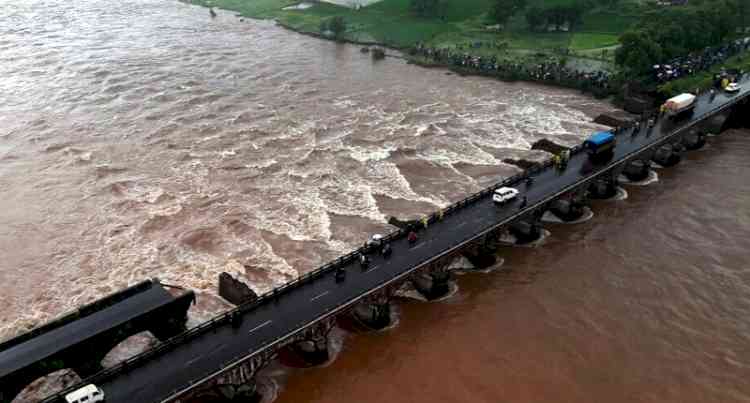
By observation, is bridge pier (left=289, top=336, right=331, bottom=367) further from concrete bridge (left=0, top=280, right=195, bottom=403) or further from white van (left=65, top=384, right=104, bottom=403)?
white van (left=65, top=384, right=104, bottom=403)

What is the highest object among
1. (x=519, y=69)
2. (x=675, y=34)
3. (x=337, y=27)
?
(x=675, y=34)

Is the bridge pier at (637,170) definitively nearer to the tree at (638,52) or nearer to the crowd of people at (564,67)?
the crowd of people at (564,67)

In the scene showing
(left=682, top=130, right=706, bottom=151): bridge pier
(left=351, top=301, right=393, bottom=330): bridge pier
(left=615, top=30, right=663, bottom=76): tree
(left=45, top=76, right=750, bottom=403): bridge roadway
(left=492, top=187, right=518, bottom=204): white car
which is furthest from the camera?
(left=615, top=30, right=663, bottom=76): tree

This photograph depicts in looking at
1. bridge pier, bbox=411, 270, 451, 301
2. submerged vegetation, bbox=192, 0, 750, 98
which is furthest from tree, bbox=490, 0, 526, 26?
bridge pier, bbox=411, 270, 451, 301

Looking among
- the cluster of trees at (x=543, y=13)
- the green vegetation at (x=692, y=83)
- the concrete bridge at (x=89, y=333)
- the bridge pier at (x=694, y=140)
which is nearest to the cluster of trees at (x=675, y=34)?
the green vegetation at (x=692, y=83)

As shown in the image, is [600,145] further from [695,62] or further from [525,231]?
[695,62]

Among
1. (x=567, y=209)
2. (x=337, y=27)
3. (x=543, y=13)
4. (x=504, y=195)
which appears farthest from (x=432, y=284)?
(x=337, y=27)

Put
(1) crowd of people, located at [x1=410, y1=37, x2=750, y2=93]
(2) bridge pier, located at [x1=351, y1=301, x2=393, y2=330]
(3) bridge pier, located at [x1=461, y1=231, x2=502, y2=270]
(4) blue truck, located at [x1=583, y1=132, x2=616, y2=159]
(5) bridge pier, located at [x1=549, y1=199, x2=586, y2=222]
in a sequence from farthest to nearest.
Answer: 1. (1) crowd of people, located at [x1=410, y1=37, x2=750, y2=93]
2. (4) blue truck, located at [x1=583, y1=132, x2=616, y2=159]
3. (5) bridge pier, located at [x1=549, y1=199, x2=586, y2=222]
4. (3) bridge pier, located at [x1=461, y1=231, x2=502, y2=270]
5. (2) bridge pier, located at [x1=351, y1=301, x2=393, y2=330]

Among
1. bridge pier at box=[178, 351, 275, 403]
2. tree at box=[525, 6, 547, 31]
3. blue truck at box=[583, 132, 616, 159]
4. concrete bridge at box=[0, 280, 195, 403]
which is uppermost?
tree at box=[525, 6, 547, 31]
